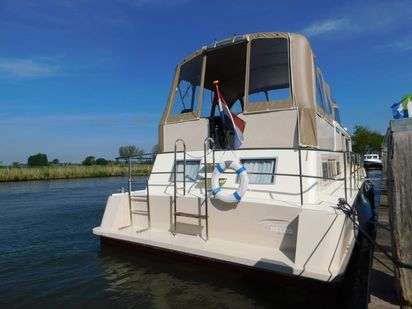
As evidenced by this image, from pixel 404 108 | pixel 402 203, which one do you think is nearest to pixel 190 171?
pixel 404 108

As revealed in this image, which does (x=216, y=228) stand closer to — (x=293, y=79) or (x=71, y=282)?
(x=71, y=282)

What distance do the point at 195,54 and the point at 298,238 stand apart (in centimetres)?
465

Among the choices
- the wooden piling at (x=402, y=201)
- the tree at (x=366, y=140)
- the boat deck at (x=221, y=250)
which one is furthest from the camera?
the tree at (x=366, y=140)

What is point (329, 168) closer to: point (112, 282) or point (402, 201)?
point (402, 201)

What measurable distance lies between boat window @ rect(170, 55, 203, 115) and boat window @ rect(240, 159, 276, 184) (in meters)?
2.00

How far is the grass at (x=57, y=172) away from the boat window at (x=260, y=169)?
23.4 m

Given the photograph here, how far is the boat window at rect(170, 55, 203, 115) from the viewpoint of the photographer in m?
7.65

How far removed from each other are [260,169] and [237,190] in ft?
2.74

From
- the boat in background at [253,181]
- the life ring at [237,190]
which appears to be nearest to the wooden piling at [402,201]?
the boat in background at [253,181]

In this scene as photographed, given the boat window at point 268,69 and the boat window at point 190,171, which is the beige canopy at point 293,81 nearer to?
the boat window at point 268,69

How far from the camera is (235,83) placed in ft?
30.3

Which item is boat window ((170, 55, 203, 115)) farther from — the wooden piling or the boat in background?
the wooden piling

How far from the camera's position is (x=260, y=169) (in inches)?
241

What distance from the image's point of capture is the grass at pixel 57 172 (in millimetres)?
32344
